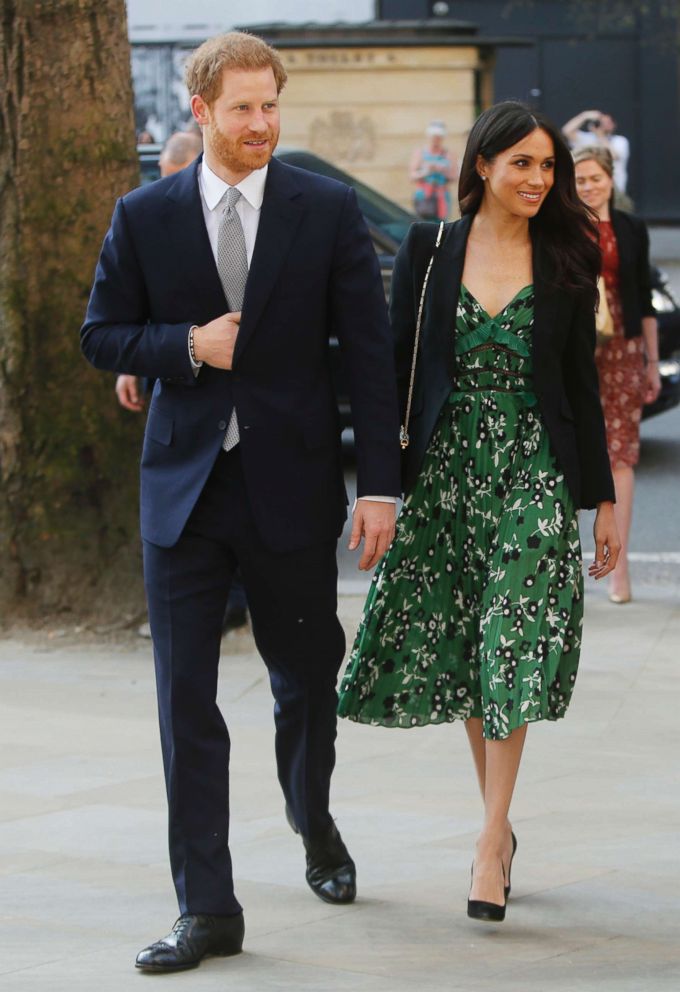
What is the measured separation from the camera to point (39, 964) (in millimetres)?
4230

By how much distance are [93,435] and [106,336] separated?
3.38 metres

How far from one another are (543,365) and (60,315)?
3451mm

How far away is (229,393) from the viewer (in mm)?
4355

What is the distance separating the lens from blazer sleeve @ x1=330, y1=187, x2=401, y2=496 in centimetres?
442

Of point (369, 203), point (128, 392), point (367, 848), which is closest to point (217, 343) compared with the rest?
point (367, 848)

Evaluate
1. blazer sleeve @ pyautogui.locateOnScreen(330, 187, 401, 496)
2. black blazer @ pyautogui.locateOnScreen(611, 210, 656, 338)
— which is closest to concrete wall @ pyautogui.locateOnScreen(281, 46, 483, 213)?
black blazer @ pyautogui.locateOnScreen(611, 210, 656, 338)

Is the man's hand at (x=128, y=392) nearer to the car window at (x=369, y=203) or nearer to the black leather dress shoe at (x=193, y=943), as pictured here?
the black leather dress shoe at (x=193, y=943)

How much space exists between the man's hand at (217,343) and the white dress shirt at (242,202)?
0.17 metres

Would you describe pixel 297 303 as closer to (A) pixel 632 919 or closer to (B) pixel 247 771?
(A) pixel 632 919

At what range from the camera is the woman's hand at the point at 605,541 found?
15.8 ft

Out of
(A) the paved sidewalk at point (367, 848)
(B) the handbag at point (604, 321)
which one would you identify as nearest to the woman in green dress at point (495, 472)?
(A) the paved sidewalk at point (367, 848)

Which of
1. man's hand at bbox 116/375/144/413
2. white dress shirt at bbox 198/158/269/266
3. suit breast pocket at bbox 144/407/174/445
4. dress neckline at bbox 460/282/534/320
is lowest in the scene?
man's hand at bbox 116/375/144/413

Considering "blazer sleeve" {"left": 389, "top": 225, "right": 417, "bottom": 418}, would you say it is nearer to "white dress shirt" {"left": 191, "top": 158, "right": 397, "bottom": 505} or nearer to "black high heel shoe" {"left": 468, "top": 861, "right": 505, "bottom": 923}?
"white dress shirt" {"left": 191, "top": 158, "right": 397, "bottom": 505}

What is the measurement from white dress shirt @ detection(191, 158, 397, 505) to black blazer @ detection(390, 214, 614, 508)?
0.44m
